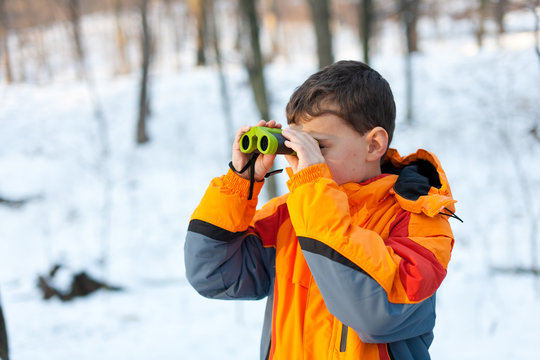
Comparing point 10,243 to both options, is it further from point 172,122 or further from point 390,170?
point 390,170

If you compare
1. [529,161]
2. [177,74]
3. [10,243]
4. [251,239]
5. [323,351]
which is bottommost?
[10,243]

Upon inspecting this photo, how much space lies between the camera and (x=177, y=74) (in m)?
16.1

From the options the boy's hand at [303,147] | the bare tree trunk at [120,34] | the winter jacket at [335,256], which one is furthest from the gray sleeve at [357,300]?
the bare tree trunk at [120,34]

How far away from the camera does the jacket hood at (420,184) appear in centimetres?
110

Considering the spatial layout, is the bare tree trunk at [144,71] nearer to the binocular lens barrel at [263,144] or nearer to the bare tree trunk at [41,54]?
the binocular lens barrel at [263,144]

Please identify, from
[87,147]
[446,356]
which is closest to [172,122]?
[87,147]

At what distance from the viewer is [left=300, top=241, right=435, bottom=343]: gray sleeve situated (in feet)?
3.34

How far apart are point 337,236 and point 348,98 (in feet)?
1.43

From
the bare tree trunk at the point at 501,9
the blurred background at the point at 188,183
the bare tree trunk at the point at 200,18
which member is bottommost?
the blurred background at the point at 188,183

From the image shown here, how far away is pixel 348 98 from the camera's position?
1220 mm

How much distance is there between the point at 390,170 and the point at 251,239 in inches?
22.5

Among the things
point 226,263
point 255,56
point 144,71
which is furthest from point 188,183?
point 226,263

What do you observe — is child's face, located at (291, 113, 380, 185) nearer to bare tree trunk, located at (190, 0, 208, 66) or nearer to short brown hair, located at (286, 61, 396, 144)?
short brown hair, located at (286, 61, 396, 144)

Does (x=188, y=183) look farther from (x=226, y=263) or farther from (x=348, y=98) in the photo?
(x=348, y=98)
